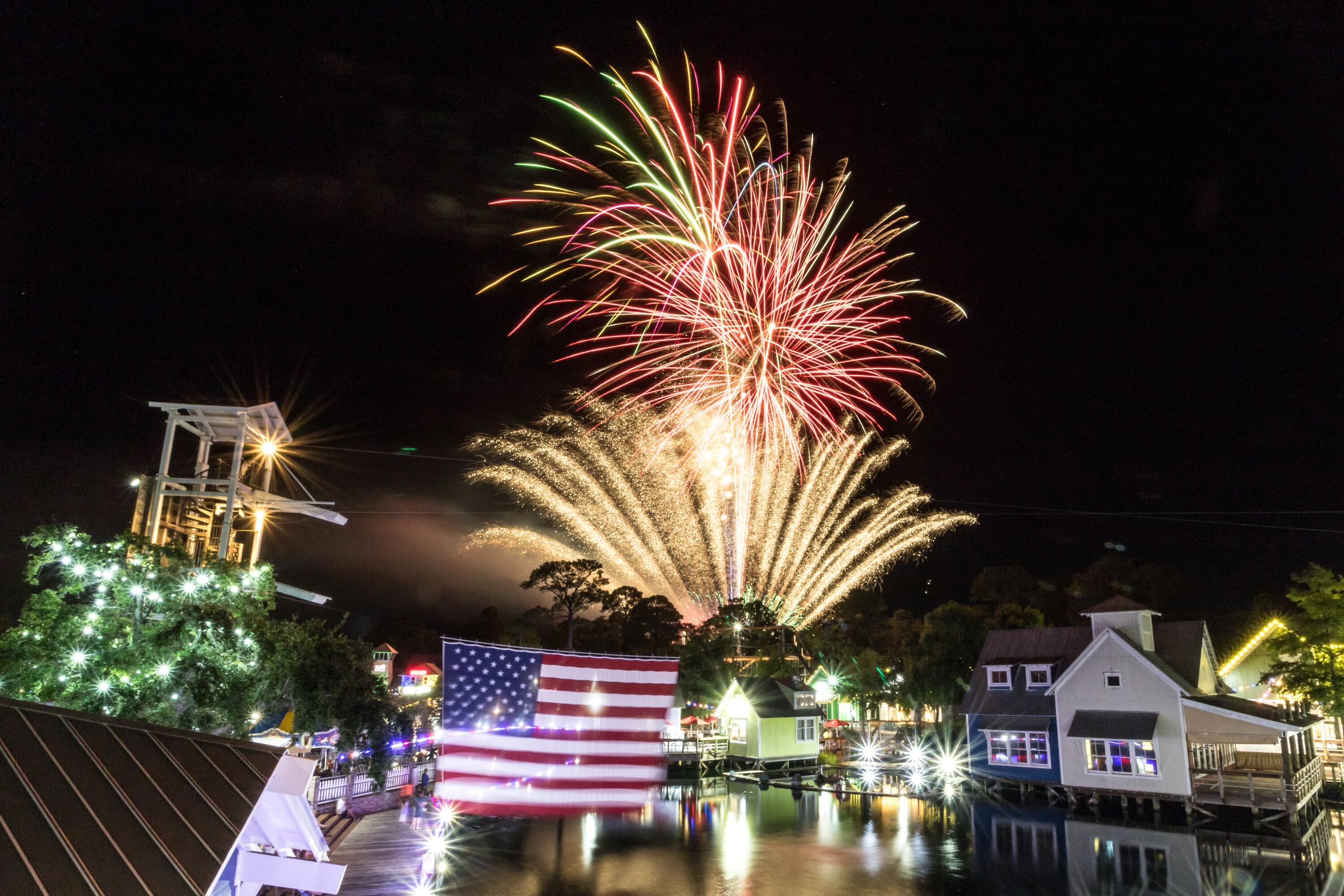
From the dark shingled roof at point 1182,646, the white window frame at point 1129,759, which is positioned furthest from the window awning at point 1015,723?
the dark shingled roof at point 1182,646

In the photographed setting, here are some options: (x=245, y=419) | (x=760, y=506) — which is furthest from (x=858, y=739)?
(x=245, y=419)

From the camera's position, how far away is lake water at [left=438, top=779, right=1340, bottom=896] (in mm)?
18359

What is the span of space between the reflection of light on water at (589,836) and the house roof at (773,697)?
1380cm

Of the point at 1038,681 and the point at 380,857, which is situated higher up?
the point at 1038,681

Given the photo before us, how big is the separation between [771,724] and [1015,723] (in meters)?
11.8

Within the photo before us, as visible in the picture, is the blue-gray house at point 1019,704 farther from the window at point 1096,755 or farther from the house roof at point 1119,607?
the house roof at point 1119,607

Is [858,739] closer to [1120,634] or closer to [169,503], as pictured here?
[1120,634]

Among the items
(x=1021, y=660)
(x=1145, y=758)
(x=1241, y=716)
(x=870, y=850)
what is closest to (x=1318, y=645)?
(x=1241, y=716)

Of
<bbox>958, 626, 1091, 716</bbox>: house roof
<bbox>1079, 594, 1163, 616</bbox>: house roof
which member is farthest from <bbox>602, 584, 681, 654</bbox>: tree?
<bbox>1079, 594, 1163, 616</bbox>: house roof

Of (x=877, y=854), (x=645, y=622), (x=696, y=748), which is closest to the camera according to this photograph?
(x=877, y=854)

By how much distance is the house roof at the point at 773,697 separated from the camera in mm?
39469

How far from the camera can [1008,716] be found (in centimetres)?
3300

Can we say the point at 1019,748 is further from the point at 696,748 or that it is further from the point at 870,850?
the point at 696,748

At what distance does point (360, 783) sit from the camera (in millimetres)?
25328
